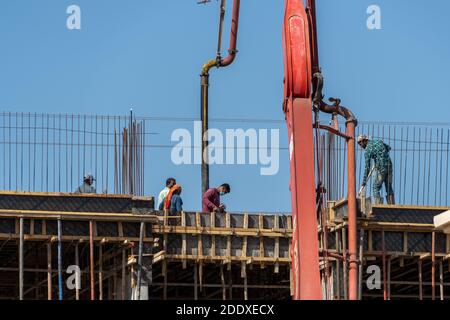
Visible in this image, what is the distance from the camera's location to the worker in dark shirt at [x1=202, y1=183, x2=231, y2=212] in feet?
114

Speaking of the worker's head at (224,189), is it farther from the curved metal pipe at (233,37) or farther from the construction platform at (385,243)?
the curved metal pipe at (233,37)

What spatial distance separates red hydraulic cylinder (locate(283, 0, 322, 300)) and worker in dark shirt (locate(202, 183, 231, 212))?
574 cm

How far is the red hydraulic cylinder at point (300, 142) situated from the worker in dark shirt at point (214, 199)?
18.8ft

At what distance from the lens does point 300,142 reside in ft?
94.7

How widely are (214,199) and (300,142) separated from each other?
6.51 m

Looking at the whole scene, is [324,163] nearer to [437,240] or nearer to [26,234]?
[437,240]

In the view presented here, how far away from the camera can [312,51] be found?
100 ft

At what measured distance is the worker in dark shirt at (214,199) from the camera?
34.8m

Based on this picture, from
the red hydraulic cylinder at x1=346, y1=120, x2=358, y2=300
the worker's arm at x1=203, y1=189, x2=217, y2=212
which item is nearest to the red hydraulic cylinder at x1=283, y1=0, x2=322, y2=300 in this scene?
the red hydraulic cylinder at x1=346, y1=120, x2=358, y2=300

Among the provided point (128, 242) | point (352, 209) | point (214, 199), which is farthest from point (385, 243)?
point (128, 242)

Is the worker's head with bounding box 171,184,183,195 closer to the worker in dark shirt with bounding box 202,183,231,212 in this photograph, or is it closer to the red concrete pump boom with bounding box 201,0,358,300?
the worker in dark shirt with bounding box 202,183,231,212

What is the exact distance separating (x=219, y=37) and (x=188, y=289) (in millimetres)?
7719
